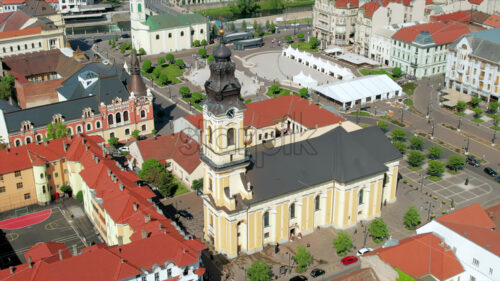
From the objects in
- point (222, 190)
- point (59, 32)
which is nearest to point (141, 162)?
point (222, 190)

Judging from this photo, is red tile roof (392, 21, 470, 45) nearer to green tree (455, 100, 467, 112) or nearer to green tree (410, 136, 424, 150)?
green tree (455, 100, 467, 112)

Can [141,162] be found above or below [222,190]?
below

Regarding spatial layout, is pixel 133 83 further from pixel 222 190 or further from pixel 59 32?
pixel 59 32

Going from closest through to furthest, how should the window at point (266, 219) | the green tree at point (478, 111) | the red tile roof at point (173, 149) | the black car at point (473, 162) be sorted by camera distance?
the window at point (266, 219) → the red tile roof at point (173, 149) → the black car at point (473, 162) → the green tree at point (478, 111)

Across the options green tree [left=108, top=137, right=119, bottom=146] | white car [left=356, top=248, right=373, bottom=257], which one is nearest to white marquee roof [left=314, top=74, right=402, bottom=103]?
green tree [left=108, top=137, right=119, bottom=146]

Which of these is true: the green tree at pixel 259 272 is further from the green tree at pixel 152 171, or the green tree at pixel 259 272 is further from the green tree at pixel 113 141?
the green tree at pixel 113 141

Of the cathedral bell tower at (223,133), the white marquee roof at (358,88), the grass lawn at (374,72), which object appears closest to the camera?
the cathedral bell tower at (223,133)

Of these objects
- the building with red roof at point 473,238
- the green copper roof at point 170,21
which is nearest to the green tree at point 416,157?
the building with red roof at point 473,238
